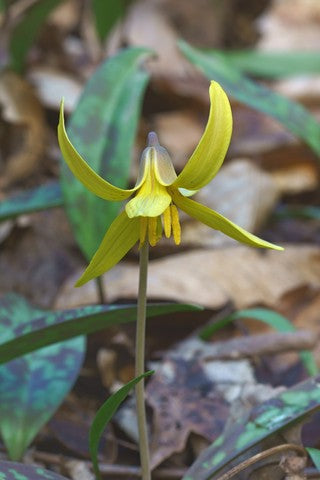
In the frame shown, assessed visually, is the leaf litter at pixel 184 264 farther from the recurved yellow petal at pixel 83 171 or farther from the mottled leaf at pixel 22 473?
the recurved yellow petal at pixel 83 171

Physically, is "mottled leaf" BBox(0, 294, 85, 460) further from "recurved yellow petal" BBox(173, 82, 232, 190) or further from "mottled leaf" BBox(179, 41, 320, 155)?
"mottled leaf" BBox(179, 41, 320, 155)

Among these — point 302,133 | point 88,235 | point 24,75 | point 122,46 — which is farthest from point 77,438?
point 122,46

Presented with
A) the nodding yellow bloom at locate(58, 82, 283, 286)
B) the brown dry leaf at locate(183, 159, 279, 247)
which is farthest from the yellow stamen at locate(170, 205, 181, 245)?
the brown dry leaf at locate(183, 159, 279, 247)

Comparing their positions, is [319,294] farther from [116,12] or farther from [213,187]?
[116,12]

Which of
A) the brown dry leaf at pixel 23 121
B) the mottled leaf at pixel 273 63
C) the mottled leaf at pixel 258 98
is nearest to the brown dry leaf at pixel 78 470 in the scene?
the mottled leaf at pixel 258 98

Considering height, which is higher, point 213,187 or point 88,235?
point 88,235

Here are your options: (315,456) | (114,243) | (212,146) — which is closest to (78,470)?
(315,456)
